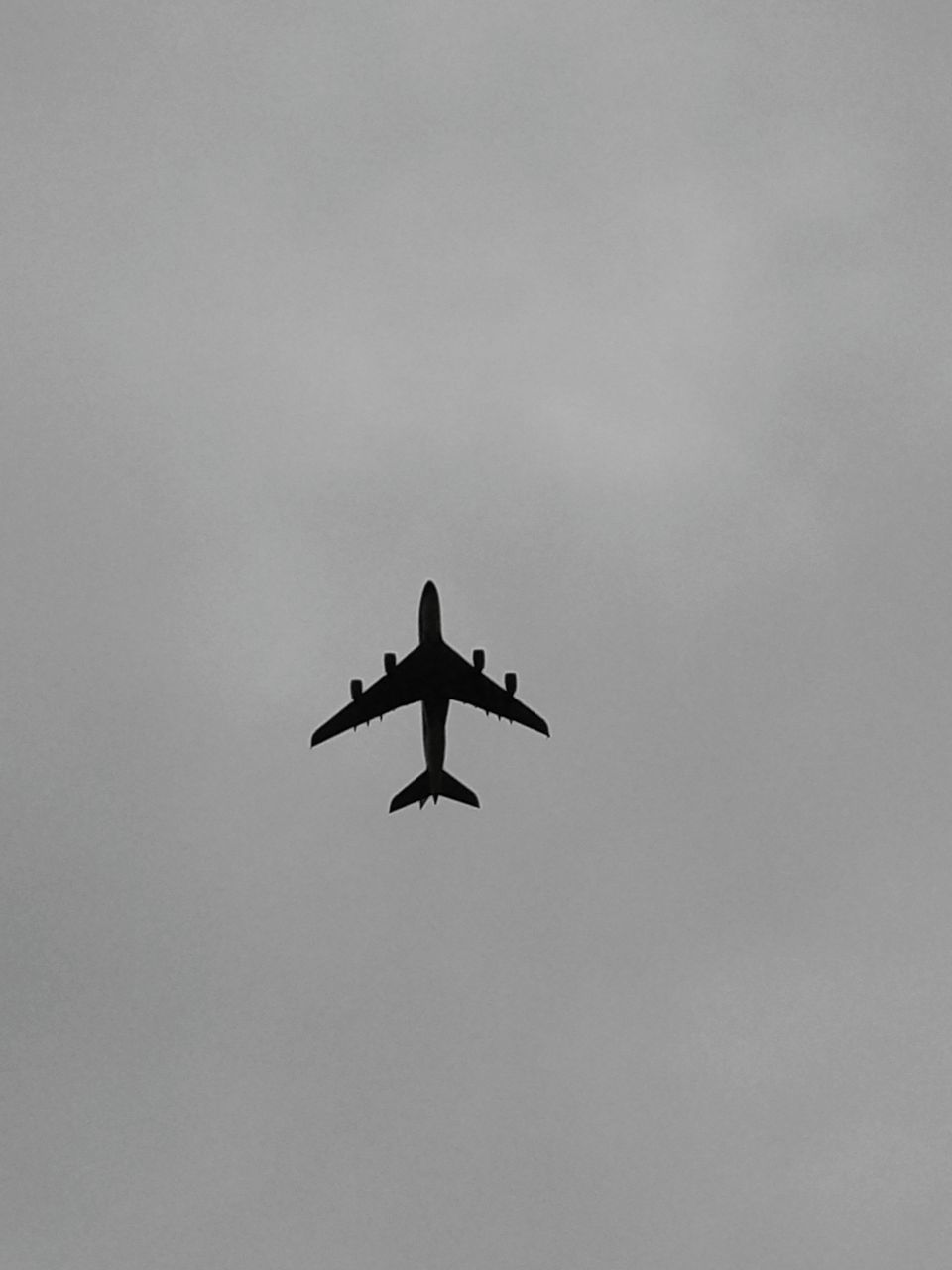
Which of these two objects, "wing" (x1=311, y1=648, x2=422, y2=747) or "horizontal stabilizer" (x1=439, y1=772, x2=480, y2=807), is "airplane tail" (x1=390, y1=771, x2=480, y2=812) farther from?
"wing" (x1=311, y1=648, x2=422, y2=747)

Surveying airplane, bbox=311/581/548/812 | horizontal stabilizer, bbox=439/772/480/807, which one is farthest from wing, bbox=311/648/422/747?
horizontal stabilizer, bbox=439/772/480/807

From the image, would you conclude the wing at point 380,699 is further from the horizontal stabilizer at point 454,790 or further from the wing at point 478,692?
the horizontal stabilizer at point 454,790

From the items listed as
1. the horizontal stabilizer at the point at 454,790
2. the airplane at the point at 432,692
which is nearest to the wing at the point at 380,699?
the airplane at the point at 432,692
